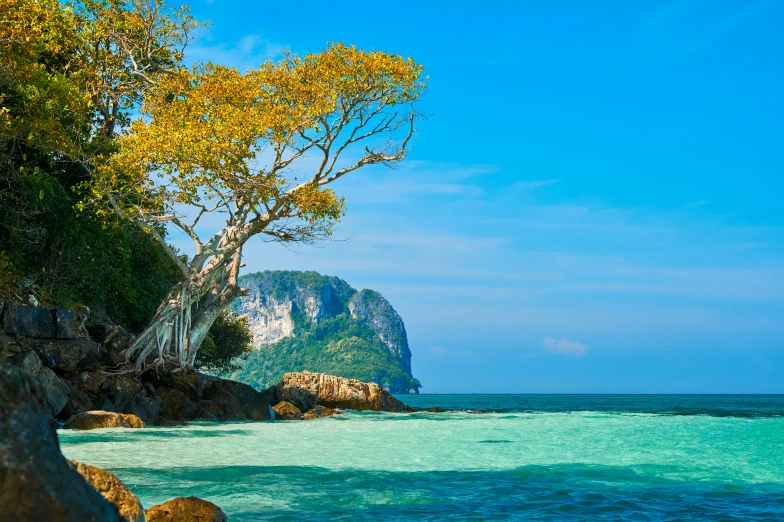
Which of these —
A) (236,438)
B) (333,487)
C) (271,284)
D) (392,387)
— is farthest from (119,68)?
(271,284)

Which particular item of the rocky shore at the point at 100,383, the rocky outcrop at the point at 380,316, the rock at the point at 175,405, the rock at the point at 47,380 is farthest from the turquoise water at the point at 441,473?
the rocky outcrop at the point at 380,316

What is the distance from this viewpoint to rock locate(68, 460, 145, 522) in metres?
4.75

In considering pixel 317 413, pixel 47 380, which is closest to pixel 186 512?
pixel 47 380

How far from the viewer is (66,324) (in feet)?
63.2

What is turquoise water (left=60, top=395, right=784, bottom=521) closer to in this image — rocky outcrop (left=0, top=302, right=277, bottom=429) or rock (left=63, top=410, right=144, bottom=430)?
rock (left=63, top=410, right=144, bottom=430)

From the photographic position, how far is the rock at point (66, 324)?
62.5 ft

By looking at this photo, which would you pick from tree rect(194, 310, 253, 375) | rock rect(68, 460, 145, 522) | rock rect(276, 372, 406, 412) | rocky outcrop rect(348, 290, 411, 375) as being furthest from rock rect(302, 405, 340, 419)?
rocky outcrop rect(348, 290, 411, 375)

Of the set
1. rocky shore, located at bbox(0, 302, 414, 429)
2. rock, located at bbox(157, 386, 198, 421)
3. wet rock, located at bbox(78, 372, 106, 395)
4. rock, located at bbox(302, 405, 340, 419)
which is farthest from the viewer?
rock, located at bbox(302, 405, 340, 419)

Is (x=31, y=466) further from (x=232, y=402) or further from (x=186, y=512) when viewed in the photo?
(x=232, y=402)

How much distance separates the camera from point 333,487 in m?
9.48

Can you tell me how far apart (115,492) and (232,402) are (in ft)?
61.4

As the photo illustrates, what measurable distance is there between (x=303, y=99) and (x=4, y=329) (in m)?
11.0

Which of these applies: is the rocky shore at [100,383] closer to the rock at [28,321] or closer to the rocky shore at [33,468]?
the rock at [28,321]

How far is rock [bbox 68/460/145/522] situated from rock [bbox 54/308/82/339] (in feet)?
51.3
